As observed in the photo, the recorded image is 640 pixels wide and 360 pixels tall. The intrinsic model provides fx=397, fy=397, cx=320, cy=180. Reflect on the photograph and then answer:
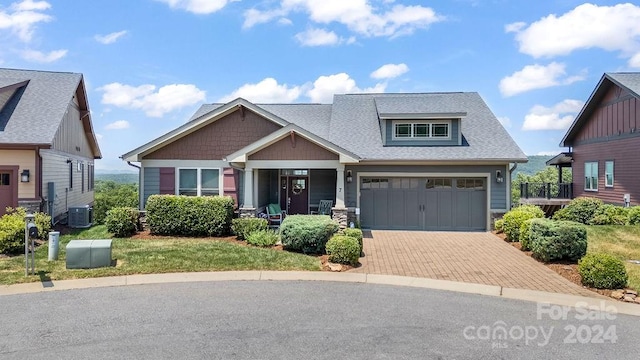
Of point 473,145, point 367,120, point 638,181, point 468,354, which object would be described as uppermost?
point 367,120

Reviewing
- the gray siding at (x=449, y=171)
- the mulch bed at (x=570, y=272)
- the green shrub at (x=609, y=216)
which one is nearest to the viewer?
the mulch bed at (x=570, y=272)

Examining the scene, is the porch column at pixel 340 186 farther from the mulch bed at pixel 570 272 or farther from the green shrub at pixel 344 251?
the mulch bed at pixel 570 272

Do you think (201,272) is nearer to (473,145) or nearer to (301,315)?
(301,315)

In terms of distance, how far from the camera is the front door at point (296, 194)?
1764 cm

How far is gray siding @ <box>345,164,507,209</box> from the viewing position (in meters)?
15.6

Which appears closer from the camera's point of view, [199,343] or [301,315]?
[199,343]

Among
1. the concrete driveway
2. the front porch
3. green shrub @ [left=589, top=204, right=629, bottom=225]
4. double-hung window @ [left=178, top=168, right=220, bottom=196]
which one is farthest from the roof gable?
double-hung window @ [left=178, top=168, right=220, bottom=196]

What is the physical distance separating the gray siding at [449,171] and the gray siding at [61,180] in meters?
11.4

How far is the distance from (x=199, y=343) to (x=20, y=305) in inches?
153

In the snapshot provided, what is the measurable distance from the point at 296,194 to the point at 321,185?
125cm

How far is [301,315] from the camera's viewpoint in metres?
6.41

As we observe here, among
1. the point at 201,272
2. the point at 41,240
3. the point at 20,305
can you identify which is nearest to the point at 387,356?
the point at 201,272

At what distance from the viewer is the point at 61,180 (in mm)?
16922

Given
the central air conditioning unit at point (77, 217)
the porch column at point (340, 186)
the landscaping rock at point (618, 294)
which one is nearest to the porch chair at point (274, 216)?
the porch column at point (340, 186)
